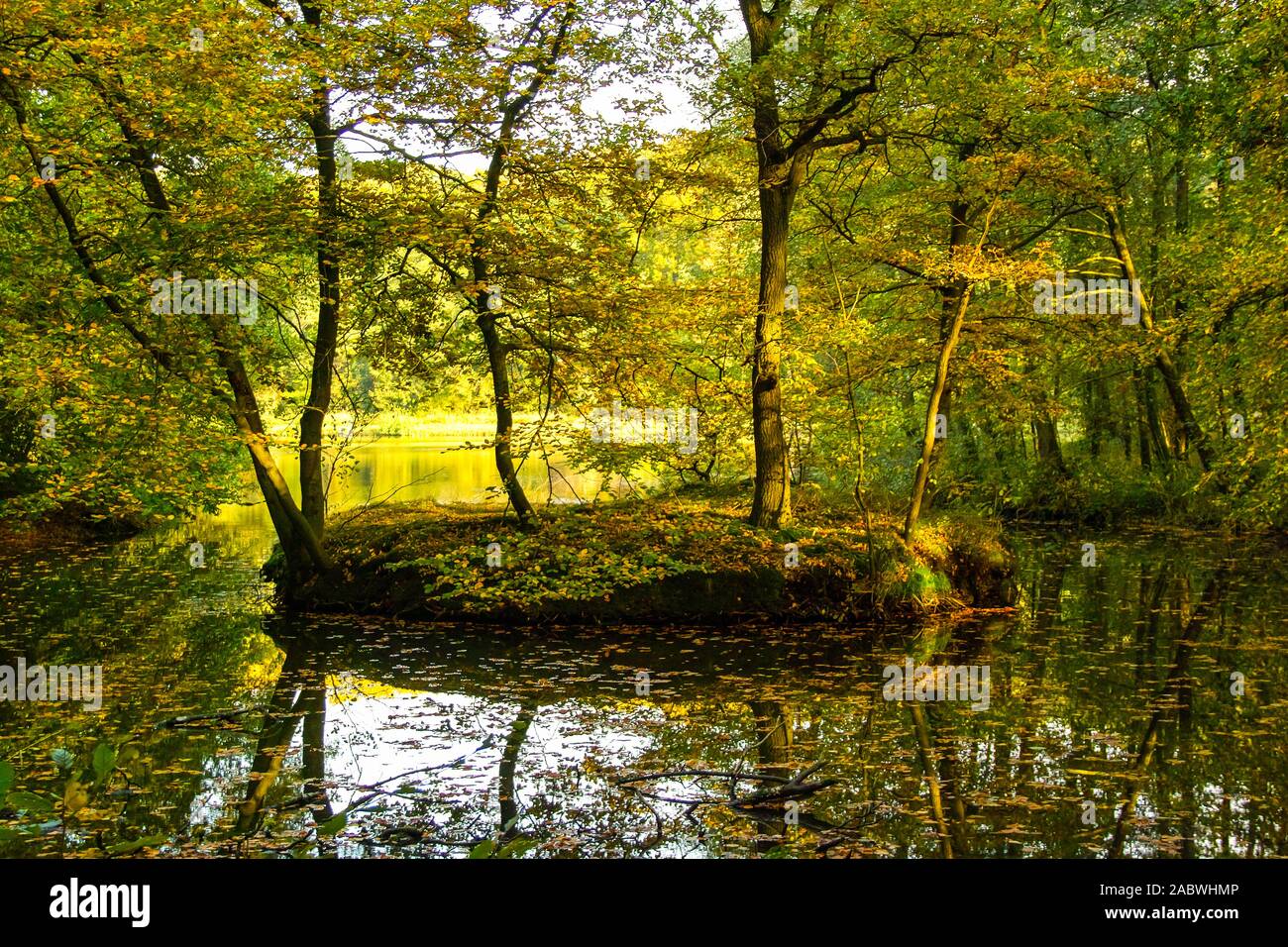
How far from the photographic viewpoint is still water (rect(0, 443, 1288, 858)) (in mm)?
5477

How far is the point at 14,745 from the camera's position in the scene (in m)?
7.18

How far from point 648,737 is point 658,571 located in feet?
16.6

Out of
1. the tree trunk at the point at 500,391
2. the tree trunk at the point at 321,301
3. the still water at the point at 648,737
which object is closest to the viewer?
the still water at the point at 648,737

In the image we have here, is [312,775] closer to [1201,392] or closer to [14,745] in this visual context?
[14,745]

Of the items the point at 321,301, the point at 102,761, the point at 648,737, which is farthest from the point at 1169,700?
the point at 321,301

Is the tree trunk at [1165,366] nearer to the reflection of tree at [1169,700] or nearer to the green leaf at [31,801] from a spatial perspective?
the reflection of tree at [1169,700]

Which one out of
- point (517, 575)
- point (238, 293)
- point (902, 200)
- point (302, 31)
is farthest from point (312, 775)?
point (902, 200)

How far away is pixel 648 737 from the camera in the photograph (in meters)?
7.64

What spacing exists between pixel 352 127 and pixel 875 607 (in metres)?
9.07

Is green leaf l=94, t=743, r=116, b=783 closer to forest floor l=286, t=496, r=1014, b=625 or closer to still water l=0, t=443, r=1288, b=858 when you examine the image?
still water l=0, t=443, r=1288, b=858

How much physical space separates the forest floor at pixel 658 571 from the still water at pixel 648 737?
0.50 metres

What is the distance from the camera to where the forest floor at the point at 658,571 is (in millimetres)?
12531

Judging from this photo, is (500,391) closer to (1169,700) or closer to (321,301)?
(321,301)

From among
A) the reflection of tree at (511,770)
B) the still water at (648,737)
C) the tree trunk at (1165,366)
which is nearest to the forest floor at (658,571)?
the still water at (648,737)
